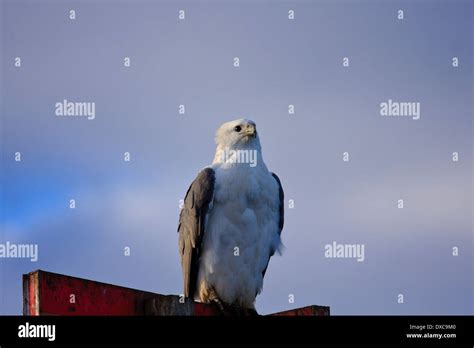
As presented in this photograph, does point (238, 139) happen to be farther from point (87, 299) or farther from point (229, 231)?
point (87, 299)

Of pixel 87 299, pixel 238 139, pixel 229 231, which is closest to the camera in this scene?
pixel 87 299

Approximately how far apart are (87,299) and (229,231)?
16.2ft

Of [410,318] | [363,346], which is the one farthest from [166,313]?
[410,318]

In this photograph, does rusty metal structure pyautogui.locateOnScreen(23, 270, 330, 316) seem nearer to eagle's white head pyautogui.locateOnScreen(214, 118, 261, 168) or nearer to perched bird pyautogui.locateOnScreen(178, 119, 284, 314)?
perched bird pyautogui.locateOnScreen(178, 119, 284, 314)

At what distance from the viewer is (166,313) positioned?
802 centimetres

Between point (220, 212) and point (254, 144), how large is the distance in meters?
1.11

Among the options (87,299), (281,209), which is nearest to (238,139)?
(281,209)

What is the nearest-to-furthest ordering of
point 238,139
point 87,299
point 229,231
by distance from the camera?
point 87,299 < point 229,231 < point 238,139

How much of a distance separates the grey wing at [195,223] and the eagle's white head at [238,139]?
420 millimetres

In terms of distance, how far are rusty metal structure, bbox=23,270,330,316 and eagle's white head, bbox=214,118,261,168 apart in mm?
4428

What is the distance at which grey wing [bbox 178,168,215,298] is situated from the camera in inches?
485

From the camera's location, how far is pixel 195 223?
1235 centimetres

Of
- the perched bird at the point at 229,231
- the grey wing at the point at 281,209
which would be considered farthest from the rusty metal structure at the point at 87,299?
the grey wing at the point at 281,209

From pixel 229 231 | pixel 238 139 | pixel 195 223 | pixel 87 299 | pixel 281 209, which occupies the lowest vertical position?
pixel 87 299
